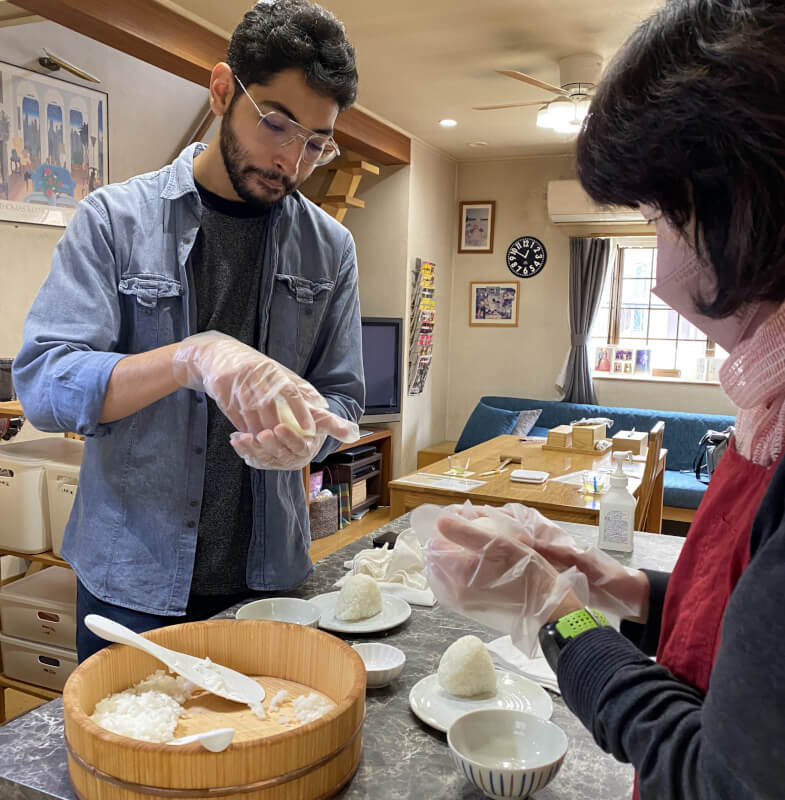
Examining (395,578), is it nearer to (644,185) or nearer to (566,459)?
(644,185)

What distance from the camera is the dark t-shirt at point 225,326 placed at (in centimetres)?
144

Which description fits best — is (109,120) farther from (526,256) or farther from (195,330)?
(526,256)

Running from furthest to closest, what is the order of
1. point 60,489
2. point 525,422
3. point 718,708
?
point 525,422 → point 60,489 → point 718,708

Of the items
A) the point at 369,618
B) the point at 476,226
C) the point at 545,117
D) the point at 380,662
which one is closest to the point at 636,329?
the point at 476,226

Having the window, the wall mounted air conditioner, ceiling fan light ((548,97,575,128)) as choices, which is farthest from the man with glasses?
the window

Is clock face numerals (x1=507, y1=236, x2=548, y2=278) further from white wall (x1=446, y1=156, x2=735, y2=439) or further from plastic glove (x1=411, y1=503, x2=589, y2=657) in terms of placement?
plastic glove (x1=411, y1=503, x2=589, y2=657)

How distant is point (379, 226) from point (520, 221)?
4.77 ft

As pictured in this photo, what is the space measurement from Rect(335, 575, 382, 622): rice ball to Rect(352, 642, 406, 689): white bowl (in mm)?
103

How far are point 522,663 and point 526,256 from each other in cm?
569

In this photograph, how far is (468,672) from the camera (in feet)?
3.40

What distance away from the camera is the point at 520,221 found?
6484 mm

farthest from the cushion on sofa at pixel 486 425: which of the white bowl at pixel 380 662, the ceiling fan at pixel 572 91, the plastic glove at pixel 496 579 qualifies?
the plastic glove at pixel 496 579

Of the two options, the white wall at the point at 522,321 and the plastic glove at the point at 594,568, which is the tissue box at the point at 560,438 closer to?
the white wall at the point at 522,321

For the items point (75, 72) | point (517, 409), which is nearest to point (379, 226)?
point (517, 409)
